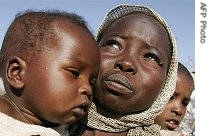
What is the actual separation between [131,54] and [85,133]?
1.45 ft

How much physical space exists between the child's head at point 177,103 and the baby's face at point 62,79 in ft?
6.58

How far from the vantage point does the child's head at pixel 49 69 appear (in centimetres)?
177

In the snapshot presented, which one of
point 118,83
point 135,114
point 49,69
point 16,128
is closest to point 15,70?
point 49,69

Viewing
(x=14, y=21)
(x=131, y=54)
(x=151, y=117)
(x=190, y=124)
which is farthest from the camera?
(x=190, y=124)

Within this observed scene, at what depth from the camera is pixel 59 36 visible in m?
1.84

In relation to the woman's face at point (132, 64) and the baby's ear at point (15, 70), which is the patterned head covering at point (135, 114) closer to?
the woman's face at point (132, 64)

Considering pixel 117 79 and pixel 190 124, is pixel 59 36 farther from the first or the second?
pixel 190 124

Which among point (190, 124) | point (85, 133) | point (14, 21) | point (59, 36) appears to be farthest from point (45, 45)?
point (190, 124)

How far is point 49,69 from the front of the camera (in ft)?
5.82

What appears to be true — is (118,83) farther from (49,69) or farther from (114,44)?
(49,69)

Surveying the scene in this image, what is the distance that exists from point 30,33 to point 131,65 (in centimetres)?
50

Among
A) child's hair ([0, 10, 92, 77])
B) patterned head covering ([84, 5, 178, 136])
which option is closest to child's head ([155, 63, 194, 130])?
patterned head covering ([84, 5, 178, 136])

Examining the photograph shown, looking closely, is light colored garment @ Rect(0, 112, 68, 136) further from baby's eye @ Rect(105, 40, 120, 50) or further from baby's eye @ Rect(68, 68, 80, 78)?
baby's eye @ Rect(105, 40, 120, 50)

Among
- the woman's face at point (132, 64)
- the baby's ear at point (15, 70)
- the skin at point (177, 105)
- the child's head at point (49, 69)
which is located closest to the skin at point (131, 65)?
the woman's face at point (132, 64)
